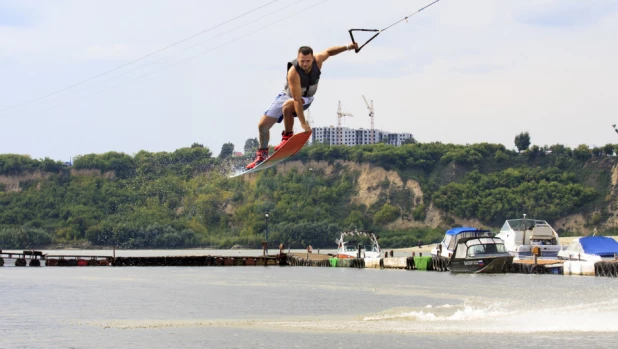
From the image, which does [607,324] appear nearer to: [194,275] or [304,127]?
[304,127]

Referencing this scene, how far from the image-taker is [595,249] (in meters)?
77.2

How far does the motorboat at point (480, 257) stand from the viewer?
76.1m

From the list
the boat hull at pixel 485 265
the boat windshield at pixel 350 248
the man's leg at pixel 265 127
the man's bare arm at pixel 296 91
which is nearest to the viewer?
the man's bare arm at pixel 296 91

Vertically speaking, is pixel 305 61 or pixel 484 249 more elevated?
pixel 305 61

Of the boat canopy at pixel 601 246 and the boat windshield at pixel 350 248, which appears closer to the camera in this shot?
the boat canopy at pixel 601 246

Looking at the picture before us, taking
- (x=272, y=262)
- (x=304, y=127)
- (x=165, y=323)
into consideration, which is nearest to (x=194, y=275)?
(x=272, y=262)

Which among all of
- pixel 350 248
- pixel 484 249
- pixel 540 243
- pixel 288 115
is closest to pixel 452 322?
pixel 288 115

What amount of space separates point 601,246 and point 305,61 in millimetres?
60198

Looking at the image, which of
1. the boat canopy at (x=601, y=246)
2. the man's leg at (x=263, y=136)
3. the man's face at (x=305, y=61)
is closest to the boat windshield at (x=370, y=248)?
the boat canopy at (x=601, y=246)

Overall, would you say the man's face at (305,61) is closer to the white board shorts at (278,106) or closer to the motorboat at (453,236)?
the white board shorts at (278,106)

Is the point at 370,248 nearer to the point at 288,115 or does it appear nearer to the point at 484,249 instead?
the point at 484,249

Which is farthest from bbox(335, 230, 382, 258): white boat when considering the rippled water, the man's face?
the man's face

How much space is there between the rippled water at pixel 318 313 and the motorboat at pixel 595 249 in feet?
19.6

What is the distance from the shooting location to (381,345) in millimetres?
37781
